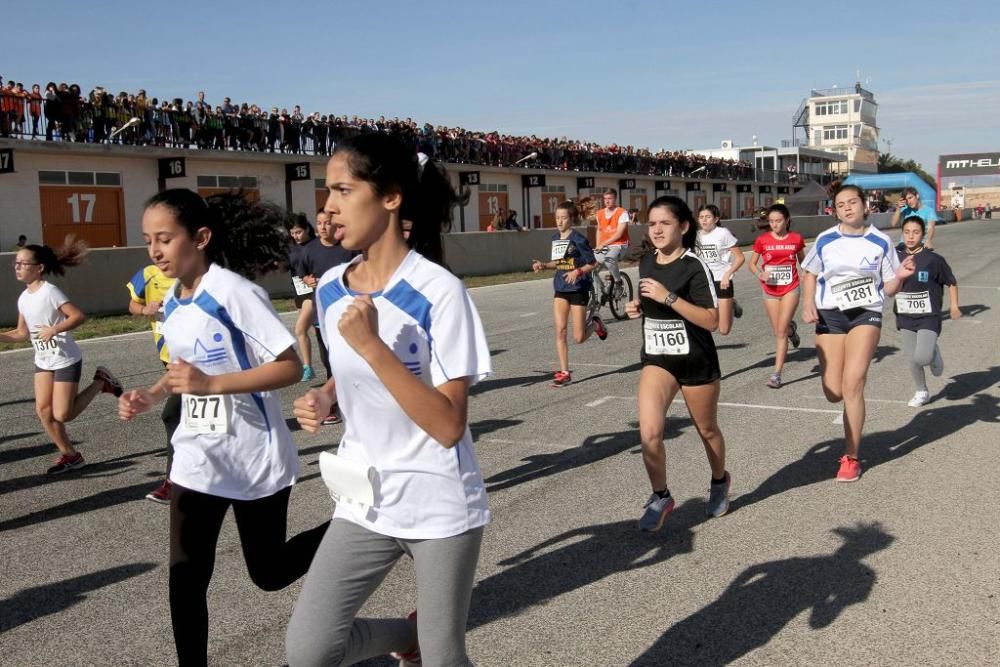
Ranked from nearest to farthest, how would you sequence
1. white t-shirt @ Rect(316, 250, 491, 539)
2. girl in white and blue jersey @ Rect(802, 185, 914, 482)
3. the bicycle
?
white t-shirt @ Rect(316, 250, 491, 539)
girl in white and blue jersey @ Rect(802, 185, 914, 482)
the bicycle

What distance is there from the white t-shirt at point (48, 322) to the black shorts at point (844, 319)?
495 cm

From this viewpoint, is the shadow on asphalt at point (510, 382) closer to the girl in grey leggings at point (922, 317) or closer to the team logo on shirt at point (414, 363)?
the girl in grey leggings at point (922, 317)

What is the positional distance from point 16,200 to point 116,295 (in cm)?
863

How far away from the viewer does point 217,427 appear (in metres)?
3.30

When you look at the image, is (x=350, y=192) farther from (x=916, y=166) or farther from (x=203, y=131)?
(x=916, y=166)

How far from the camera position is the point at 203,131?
27.5 m

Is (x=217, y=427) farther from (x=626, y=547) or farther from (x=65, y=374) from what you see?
(x=65, y=374)

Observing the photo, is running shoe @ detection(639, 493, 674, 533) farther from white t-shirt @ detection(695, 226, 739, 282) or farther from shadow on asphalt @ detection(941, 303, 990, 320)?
shadow on asphalt @ detection(941, 303, 990, 320)

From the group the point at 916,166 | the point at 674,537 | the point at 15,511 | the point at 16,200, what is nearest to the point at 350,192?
the point at 674,537

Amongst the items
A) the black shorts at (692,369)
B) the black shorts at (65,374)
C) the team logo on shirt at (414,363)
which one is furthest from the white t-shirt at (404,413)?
the black shorts at (65,374)

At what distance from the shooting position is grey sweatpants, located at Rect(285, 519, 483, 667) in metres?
2.51

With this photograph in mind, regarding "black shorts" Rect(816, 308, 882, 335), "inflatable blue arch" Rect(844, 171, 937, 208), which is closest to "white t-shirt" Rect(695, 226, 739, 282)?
"black shorts" Rect(816, 308, 882, 335)

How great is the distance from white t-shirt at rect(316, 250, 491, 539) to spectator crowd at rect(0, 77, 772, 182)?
42.0ft

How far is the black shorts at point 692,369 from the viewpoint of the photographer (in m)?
5.32
